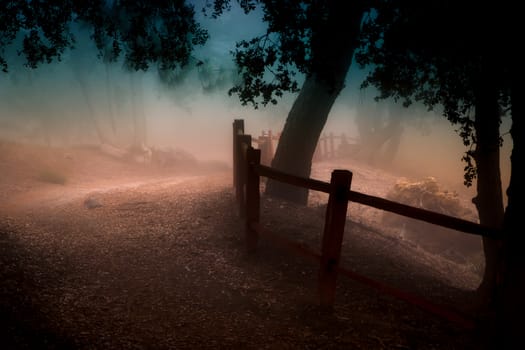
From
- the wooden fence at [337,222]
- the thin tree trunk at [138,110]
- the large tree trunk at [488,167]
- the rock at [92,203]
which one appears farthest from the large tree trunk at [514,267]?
the thin tree trunk at [138,110]

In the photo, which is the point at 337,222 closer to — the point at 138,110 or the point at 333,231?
the point at 333,231

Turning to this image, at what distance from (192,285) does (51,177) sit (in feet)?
40.5

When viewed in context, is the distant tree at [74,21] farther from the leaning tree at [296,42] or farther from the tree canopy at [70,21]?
the leaning tree at [296,42]

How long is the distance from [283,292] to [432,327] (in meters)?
1.92

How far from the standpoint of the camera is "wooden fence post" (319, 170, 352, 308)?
336 centimetres

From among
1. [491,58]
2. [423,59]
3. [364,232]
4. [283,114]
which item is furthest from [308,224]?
[283,114]

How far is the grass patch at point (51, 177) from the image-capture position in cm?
1339

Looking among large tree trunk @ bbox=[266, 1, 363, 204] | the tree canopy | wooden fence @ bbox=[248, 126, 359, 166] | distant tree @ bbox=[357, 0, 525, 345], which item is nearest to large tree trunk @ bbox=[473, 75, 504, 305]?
distant tree @ bbox=[357, 0, 525, 345]

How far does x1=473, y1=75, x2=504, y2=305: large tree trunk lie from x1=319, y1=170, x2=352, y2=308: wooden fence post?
278cm

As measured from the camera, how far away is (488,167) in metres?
5.08

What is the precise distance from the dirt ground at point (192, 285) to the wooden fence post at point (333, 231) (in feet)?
1.44

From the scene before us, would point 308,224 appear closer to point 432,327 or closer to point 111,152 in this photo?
point 432,327

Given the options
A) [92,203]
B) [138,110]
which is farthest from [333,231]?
[138,110]

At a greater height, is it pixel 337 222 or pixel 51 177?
pixel 337 222
